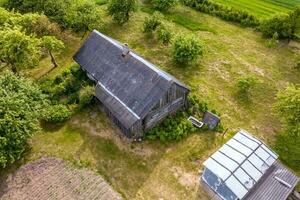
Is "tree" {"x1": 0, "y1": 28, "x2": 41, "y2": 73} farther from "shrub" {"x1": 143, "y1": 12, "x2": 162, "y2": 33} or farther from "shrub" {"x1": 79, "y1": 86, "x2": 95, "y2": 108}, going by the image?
"shrub" {"x1": 143, "y1": 12, "x2": 162, "y2": 33}

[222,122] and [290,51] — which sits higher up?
[290,51]

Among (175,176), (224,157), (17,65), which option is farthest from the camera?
(17,65)

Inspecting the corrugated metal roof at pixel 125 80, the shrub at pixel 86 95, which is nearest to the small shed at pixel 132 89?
the corrugated metal roof at pixel 125 80

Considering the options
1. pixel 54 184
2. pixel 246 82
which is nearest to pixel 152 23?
pixel 246 82

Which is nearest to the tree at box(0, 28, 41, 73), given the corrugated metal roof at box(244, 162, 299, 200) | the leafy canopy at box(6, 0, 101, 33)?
the leafy canopy at box(6, 0, 101, 33)

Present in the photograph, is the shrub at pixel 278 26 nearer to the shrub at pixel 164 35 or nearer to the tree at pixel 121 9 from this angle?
the shrub at pixel 164 35

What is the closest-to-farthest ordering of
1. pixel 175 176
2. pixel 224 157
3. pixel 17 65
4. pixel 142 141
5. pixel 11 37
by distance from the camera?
pixel 224 157, pixel 175 176, pixel 142 141, pixel 11 37, pixel 17 65

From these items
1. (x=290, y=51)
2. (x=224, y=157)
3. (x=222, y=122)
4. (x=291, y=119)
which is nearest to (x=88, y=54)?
(x=222, y=122)

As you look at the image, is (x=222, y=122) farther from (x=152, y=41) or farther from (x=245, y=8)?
(x=245, y=8)

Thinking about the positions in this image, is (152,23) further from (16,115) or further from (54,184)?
(54,184)
